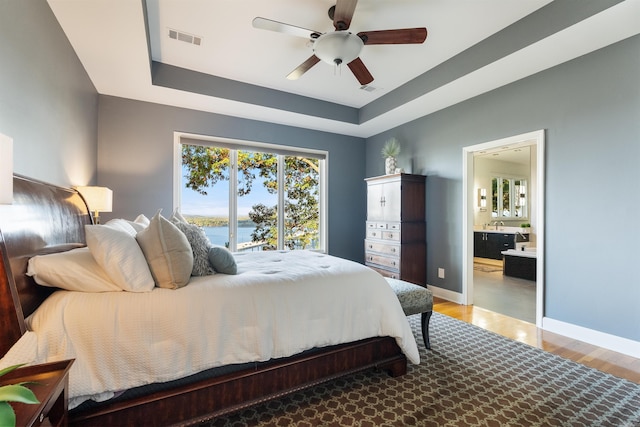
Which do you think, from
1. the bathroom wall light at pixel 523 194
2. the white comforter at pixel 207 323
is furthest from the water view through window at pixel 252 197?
the bathroom wall light at pixel 523 194

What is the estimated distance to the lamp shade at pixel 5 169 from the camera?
2.85ft

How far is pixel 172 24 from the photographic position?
8.78ft

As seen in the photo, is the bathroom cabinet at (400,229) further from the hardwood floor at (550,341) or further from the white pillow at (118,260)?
the white pillow at (118,260)

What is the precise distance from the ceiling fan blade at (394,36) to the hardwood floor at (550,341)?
112 inches

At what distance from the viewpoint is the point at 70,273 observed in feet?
4.54

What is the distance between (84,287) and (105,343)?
0.31 m

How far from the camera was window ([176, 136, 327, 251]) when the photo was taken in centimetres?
417

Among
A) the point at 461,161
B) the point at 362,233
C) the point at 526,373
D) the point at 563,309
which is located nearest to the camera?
the point at 526,373

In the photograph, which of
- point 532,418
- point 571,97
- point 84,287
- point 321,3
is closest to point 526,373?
point 532,418

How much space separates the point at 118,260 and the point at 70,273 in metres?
0.20

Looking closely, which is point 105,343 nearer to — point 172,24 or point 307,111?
point 172,24

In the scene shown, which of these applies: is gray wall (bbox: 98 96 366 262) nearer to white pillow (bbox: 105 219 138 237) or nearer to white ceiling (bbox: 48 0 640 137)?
white ceiling (bbox: 48 0 640 137)

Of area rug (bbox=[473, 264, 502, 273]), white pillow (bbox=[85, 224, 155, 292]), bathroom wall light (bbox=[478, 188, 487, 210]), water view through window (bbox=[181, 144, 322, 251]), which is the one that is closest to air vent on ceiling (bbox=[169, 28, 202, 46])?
water view through window (bbox=[181, 144, 322, 251])

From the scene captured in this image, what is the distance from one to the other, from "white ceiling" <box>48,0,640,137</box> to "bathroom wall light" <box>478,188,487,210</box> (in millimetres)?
4640
